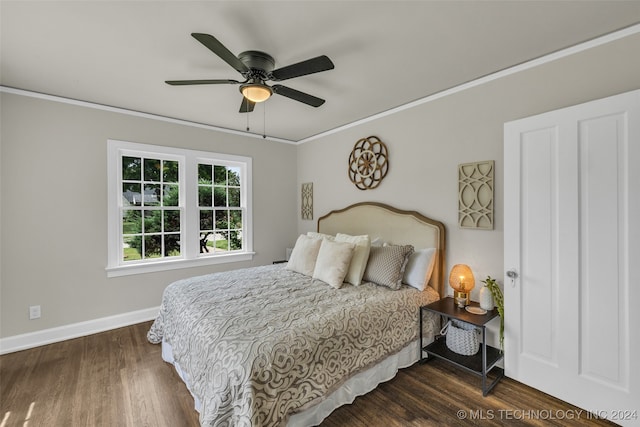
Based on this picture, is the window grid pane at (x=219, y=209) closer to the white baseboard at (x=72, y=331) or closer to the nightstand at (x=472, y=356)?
the white baseboard at (x=72, y=331)

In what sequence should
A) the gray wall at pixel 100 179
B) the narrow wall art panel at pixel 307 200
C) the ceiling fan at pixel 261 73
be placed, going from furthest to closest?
the narrow wall art panel at pixel 307 200 → the gray wall at pixel 100 179 → the ceiling fan at pixel 261 73

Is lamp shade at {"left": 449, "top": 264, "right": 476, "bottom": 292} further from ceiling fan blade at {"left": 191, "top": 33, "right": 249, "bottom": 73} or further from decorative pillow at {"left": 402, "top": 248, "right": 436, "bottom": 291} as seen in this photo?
ceiling fan blade at {"left": 191, "top": 33, "right": 249, "bottom": 73}

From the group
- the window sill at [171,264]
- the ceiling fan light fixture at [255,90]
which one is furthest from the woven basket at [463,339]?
the window sill at [171,264]

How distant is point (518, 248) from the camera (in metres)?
2.19

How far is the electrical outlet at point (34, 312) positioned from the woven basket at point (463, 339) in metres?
4.09

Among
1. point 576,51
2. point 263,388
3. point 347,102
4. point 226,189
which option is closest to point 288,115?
point 347,102

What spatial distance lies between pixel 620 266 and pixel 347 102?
2617 mm

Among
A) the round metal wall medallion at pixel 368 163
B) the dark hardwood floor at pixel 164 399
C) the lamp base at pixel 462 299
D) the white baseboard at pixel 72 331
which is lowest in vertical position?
the dark hardwood floor at pixel 164 399

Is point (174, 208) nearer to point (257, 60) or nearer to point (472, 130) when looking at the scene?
point (257, 60)

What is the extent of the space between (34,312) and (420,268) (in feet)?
12.9

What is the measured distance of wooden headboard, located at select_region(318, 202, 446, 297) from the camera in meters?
2.79

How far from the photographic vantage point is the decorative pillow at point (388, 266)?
261 centimetres

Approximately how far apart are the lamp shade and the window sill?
114 inches

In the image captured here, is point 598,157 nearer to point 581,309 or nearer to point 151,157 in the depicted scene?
point 581,309
